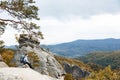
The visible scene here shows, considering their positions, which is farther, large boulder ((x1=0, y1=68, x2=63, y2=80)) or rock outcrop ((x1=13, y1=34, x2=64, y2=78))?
rock outcrop ((x1=13, y1=34, x2=64, y2=78))

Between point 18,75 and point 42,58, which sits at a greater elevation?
point 18,75

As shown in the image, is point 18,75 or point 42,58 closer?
point 18,75

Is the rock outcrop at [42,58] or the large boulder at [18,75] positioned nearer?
the large boulder at [18,75]

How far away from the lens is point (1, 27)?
40344 millimetres

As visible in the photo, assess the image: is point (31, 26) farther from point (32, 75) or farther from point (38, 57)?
point (38, 57)

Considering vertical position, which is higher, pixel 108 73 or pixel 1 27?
pixel 1 27

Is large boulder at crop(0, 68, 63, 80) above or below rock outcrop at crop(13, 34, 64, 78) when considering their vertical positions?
above

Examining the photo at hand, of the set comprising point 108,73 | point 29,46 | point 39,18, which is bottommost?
point 108,73

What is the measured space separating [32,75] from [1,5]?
20369 millimetres

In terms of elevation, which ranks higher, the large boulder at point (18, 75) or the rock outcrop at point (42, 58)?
the large boulder at point (18, 75)

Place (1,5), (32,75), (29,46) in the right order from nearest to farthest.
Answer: (32,75), (1,5), (29,46)

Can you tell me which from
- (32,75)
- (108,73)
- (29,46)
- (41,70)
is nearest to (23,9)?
(32,75)

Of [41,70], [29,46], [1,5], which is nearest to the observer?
[1,5]

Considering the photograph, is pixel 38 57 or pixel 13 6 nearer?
pixel 13 6
